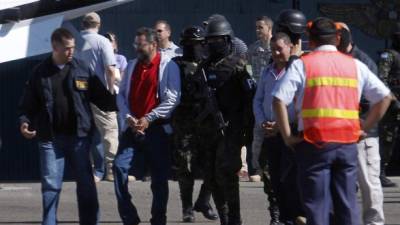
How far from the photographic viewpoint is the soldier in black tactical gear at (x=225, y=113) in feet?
35.9

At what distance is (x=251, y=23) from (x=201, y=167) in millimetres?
6024

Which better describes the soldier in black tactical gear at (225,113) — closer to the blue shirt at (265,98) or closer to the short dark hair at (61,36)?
the blue shirt at (265,98)

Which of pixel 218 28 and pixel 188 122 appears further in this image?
Answer: pixel 188 122

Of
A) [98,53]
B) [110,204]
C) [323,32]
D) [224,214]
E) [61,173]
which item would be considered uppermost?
[323,32]

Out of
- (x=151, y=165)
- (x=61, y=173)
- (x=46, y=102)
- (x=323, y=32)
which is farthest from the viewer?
(x=151, y=165)

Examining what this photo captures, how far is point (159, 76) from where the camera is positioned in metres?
11.0

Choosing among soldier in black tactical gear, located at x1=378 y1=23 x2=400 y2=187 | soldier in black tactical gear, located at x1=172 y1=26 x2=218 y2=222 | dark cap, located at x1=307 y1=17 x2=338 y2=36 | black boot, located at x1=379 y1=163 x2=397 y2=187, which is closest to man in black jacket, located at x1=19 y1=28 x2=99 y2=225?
soldier in black tactical gear, located at x1=172 y1=26 x2=218 y2=222

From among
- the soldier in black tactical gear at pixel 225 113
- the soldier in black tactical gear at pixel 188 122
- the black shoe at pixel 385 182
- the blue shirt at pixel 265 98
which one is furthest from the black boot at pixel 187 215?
the black shoe at pixel 385 182

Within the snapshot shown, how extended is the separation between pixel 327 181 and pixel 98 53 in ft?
22.3

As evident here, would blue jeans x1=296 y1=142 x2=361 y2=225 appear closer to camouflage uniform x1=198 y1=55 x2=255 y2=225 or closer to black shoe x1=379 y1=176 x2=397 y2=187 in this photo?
camouflage uniform x1=198 y1=55 x2=255 y2=225

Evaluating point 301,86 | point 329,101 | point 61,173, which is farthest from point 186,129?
point 329,101

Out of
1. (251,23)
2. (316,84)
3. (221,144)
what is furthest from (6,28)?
(316,84)

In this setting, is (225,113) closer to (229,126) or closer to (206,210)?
(229,126)

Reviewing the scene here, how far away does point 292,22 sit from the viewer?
10562mm
